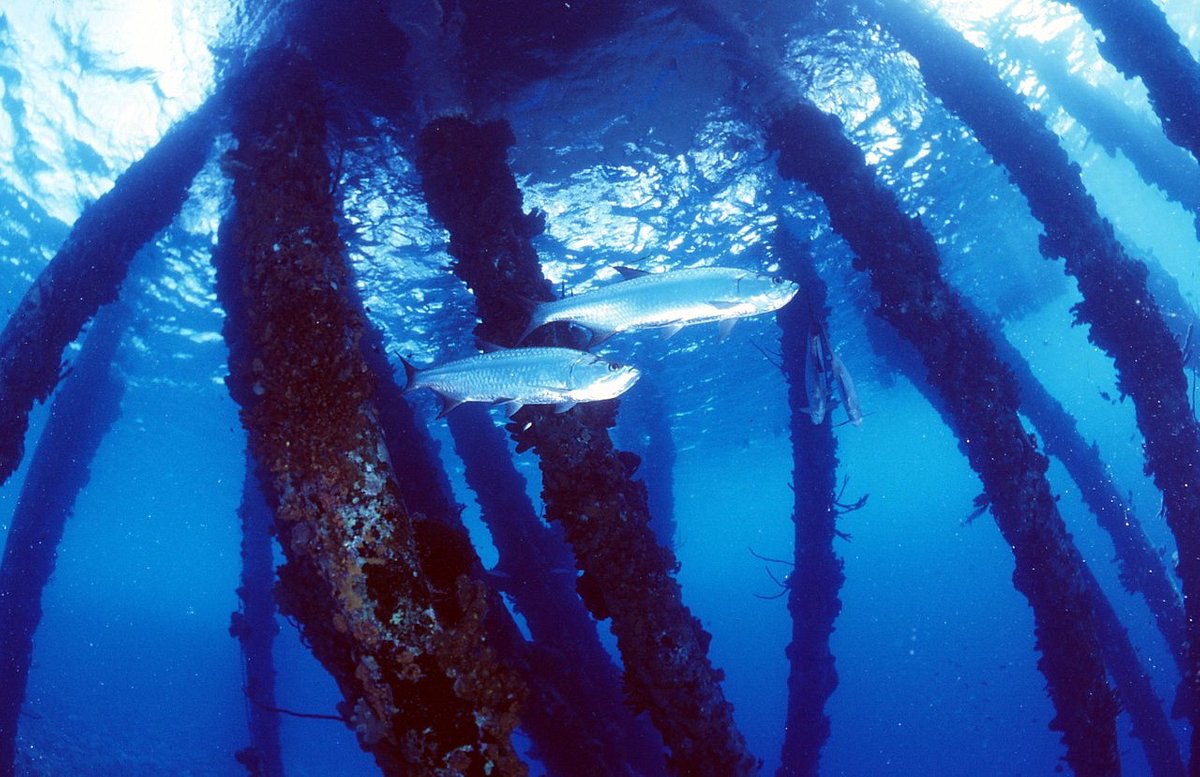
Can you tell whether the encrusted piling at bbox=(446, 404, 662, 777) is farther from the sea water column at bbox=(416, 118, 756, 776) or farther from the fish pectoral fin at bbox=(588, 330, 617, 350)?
the fish pectoral fin at bbox=(588, 330, 617, 350)

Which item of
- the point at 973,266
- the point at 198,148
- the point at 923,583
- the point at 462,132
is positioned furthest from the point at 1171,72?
the point at 923,583

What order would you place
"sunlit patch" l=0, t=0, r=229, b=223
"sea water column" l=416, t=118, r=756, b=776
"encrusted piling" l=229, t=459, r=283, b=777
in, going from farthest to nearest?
"encrusted piling" l=229, t=459, r=283, b=777 → "sunlit patch" l=0, t=0, r=229, b=223 → "sea water column" l=416, t=118, r=756, b=776

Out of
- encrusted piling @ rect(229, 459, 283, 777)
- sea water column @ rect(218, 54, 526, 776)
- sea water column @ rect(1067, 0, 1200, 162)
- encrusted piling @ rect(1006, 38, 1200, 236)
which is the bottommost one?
sea water column @ rect(218, 54, 526, 776)

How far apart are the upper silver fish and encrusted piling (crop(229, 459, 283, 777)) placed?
11381 millimetres

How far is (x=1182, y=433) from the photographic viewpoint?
6.51 m

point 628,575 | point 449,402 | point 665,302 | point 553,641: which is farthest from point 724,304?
point 553,641

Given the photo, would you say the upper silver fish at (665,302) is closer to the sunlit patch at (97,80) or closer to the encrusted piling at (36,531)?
the sunlit patch at (97,80)

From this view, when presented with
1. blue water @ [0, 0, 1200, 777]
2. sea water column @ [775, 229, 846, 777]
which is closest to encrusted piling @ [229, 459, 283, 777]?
blue water @ [0, 0, 1200, 777]

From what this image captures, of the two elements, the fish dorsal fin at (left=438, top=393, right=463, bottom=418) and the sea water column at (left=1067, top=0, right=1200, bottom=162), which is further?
the sea water column at (left=1067, top=0, right=1200, bottom=162)

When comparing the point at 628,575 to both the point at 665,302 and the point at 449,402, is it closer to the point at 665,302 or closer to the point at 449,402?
the point at 449,402

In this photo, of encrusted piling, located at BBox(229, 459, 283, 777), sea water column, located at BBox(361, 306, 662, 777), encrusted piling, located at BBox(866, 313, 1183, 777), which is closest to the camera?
sea water column, located at BBox(361, 306, 662, 777)

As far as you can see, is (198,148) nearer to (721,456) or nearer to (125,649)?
(721,456)

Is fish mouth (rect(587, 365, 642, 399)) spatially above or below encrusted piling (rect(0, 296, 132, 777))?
below

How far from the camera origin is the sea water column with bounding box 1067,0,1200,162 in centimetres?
673
